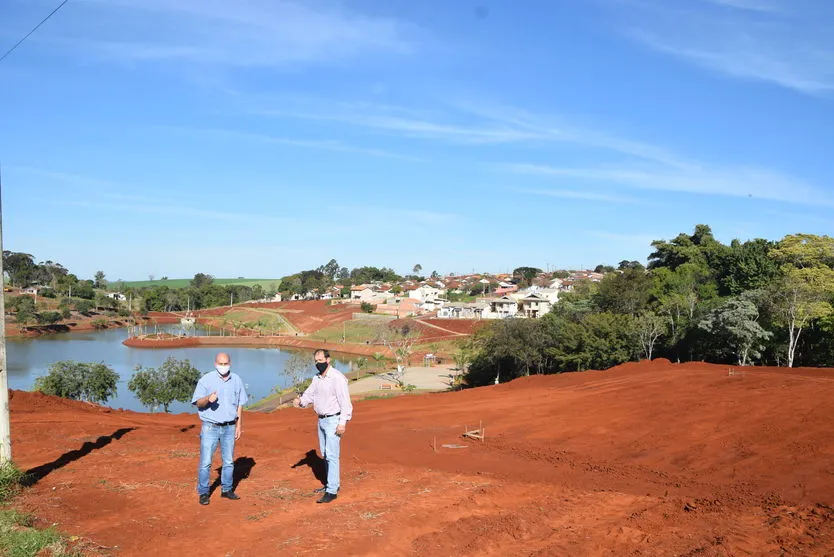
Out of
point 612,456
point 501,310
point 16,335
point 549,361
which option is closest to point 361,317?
point 501,310

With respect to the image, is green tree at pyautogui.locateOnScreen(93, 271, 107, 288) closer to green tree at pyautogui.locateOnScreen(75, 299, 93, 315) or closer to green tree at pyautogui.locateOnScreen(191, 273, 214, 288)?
green tree at pyautogui.locateOnScreen(191, 273, 214, 288)

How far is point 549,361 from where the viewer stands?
1484 inches

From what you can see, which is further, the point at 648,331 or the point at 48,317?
the point at 48,317

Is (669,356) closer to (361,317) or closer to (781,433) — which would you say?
(781,433)

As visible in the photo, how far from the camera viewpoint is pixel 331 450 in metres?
7.04

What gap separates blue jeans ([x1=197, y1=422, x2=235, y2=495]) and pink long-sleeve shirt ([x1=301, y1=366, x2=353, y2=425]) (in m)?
0.93

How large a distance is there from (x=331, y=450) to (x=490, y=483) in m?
2.04

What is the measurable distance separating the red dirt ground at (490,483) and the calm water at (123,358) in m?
31.5

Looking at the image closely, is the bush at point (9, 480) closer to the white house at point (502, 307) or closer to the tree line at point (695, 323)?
the tree line at point (695, 323)

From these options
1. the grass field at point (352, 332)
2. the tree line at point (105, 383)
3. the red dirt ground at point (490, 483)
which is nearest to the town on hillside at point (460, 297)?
the grass field at point (352, 332)

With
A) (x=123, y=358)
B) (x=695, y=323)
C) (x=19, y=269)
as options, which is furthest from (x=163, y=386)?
(x=19, y=269)

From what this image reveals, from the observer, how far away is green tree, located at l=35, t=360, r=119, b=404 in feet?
104

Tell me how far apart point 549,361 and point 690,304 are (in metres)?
8.75

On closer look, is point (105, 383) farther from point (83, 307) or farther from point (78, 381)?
point (83, 307)
